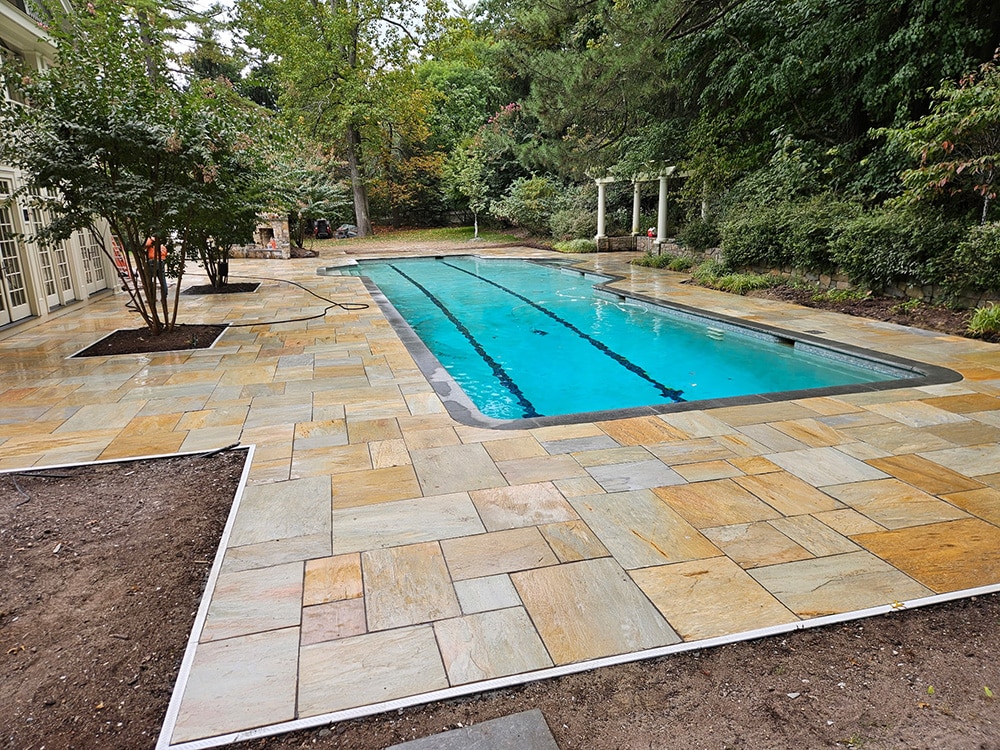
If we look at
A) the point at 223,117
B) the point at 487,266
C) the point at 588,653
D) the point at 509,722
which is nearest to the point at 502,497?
the point at 588,653

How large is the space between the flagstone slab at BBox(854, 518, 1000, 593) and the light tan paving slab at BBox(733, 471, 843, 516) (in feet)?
0.91

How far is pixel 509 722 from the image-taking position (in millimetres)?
1626

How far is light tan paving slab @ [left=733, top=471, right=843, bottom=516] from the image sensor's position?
9.04 ft

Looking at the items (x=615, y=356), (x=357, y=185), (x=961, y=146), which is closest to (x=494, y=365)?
(x=615, y=356)

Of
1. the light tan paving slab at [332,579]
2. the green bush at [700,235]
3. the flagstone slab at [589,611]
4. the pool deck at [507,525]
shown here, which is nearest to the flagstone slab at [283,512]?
the pool deck at [507,525]

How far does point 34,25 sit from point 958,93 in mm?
11078

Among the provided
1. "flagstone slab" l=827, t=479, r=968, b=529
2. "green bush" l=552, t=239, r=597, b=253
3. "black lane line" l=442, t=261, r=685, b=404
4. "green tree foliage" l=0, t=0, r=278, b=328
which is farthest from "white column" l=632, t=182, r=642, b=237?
"flagstone slab" l=827, t=479, r=968, b=529

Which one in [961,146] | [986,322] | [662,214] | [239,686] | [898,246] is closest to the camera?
[239,686]

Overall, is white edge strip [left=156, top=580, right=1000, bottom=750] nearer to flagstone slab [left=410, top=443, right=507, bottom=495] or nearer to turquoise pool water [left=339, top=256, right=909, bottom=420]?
flagstone slab [left=410, top=443, right=507, bottom=495]

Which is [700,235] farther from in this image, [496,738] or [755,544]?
[496,738]

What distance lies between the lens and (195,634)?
199 cm

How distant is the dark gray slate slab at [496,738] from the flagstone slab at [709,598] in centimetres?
60

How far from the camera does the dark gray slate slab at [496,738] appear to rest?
5.09ft

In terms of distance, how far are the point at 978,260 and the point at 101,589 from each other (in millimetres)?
7867
